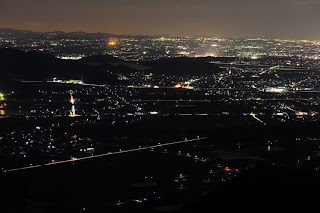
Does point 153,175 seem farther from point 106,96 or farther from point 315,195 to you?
point 106,96

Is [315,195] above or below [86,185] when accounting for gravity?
above

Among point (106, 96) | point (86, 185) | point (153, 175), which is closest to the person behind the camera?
point (86, 185)

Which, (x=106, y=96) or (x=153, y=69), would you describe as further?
(x=153, y=69)

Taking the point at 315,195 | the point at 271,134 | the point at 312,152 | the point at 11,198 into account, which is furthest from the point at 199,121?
the point at 11,198

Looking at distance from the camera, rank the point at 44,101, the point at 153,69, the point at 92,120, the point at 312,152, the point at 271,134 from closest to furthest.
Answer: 1. the point at 312,152
2. the point at 271,134
3. the point at 92,120
4. the point at 44,101
5. the point at 153,69

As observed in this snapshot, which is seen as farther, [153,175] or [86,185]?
[153,175]

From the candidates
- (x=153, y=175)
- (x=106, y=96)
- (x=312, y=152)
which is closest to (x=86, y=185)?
(x=153, y=175)

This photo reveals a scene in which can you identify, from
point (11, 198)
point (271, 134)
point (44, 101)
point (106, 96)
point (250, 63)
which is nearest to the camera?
point (11, 198)

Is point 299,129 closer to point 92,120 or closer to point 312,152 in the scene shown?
point 312,152

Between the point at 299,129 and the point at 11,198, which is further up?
the point at 11,198
